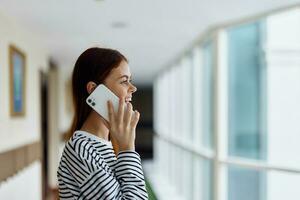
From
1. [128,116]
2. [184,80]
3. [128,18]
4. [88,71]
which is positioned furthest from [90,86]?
[184,80]

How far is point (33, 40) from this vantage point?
500 cm

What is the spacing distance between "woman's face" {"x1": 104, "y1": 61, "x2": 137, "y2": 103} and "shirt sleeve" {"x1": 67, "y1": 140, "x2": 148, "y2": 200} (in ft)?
0.56

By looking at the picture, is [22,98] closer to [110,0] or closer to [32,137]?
[32,137]

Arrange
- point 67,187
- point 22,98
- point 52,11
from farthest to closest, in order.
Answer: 1. point 22,98
2. point 52,11
3. point 67,187

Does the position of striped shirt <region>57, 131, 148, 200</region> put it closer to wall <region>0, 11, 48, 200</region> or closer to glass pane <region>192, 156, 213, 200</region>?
wall <region>0, 11, 48, 200</region>

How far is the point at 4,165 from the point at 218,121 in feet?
7.94

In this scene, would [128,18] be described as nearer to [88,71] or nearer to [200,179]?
[200,179]

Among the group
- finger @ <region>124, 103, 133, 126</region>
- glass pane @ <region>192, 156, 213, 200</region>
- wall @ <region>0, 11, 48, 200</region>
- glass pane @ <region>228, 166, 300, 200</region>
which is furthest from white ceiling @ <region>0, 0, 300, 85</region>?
finger @ <region>124, 103, 133, 126</region>

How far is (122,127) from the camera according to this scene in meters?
1.10

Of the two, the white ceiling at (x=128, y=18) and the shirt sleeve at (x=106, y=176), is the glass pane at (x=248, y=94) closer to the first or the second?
the white ceiling at (x=128, y=18)

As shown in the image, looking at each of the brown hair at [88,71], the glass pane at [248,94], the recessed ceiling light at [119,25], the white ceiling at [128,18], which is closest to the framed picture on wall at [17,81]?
the white ceiling at [128,18]

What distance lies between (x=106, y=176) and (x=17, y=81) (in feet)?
10.4

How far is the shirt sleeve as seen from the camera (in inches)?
40.9

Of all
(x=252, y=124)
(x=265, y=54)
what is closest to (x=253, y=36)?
(x=265, y=54)
